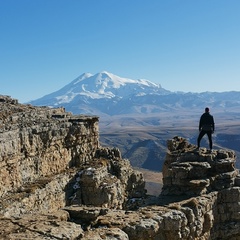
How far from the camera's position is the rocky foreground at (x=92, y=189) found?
15.7 meters

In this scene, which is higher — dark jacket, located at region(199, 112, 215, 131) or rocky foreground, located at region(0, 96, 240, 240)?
dark jacket, located at region(199, 112, 215, 131)

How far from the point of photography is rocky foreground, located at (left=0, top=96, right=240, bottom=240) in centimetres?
1570

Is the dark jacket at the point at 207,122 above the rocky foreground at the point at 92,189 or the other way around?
above

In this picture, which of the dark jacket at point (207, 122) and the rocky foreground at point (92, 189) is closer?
the rocky foreground at point (92, 189)

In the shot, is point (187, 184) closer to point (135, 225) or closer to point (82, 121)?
point (135, 225)

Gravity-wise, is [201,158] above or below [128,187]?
above

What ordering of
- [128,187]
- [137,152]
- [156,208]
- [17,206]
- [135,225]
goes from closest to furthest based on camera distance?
1. [135,225]
2. [156,208]
3. [17,206]
4. [128,187]
5. [137,152]

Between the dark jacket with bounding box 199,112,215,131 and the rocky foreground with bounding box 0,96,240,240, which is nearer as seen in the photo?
the rocky foreground with bounding box 0,96,240,240

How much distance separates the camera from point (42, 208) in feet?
86.3

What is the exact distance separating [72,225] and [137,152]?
183163 millimetres

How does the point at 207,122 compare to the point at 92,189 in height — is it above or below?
above

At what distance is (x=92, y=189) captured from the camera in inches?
1224

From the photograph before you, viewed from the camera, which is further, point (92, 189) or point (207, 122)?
point (92, 189)

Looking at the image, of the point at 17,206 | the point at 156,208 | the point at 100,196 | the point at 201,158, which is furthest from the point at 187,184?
the point at 17,206
